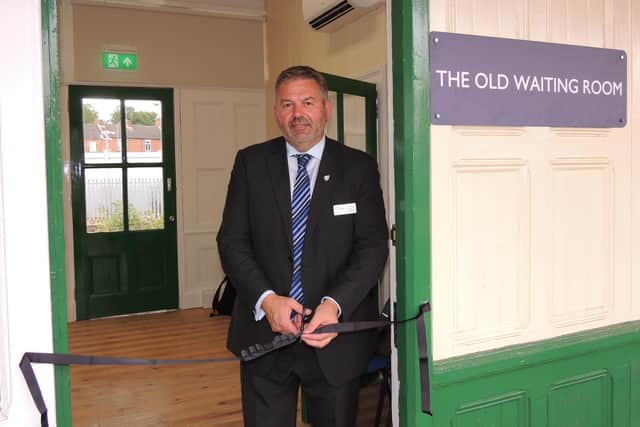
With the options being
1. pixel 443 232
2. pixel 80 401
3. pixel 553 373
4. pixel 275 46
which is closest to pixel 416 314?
pixel 443 232

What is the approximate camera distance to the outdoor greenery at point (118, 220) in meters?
6.63

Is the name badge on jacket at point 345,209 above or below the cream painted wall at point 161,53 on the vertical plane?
below

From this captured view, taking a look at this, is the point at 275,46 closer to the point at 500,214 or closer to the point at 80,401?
the point at 80,401

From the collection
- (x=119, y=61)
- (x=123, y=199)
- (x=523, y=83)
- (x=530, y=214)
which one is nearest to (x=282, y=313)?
(x=530, y=214)

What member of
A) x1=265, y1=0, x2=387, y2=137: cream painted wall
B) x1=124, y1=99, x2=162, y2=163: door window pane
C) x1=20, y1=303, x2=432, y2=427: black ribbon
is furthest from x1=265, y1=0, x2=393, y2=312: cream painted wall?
x1=124, y1=99, x2=162, y2=163: door window pane

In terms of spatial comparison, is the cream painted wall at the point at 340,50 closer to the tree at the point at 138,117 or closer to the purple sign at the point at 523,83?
the purple sign at the point at 523,83

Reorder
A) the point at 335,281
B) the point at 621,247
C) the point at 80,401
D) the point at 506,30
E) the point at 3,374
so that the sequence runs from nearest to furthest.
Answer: the point at 3,374
the point at 335,281
the point at 506,30
the point at 621,247
the point at 80,401

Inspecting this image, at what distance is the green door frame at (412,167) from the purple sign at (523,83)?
0.06 metres

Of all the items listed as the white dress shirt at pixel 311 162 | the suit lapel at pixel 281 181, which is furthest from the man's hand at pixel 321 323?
the white dress shirt at pixel 311 162

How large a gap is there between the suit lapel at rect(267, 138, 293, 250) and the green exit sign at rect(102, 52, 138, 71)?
503cm

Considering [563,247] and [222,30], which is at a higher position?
[222,30]

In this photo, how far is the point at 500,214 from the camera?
7.25 ft

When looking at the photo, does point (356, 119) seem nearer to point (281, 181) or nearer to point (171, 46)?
point (281, 181)

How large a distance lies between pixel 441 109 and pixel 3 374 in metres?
1.57
